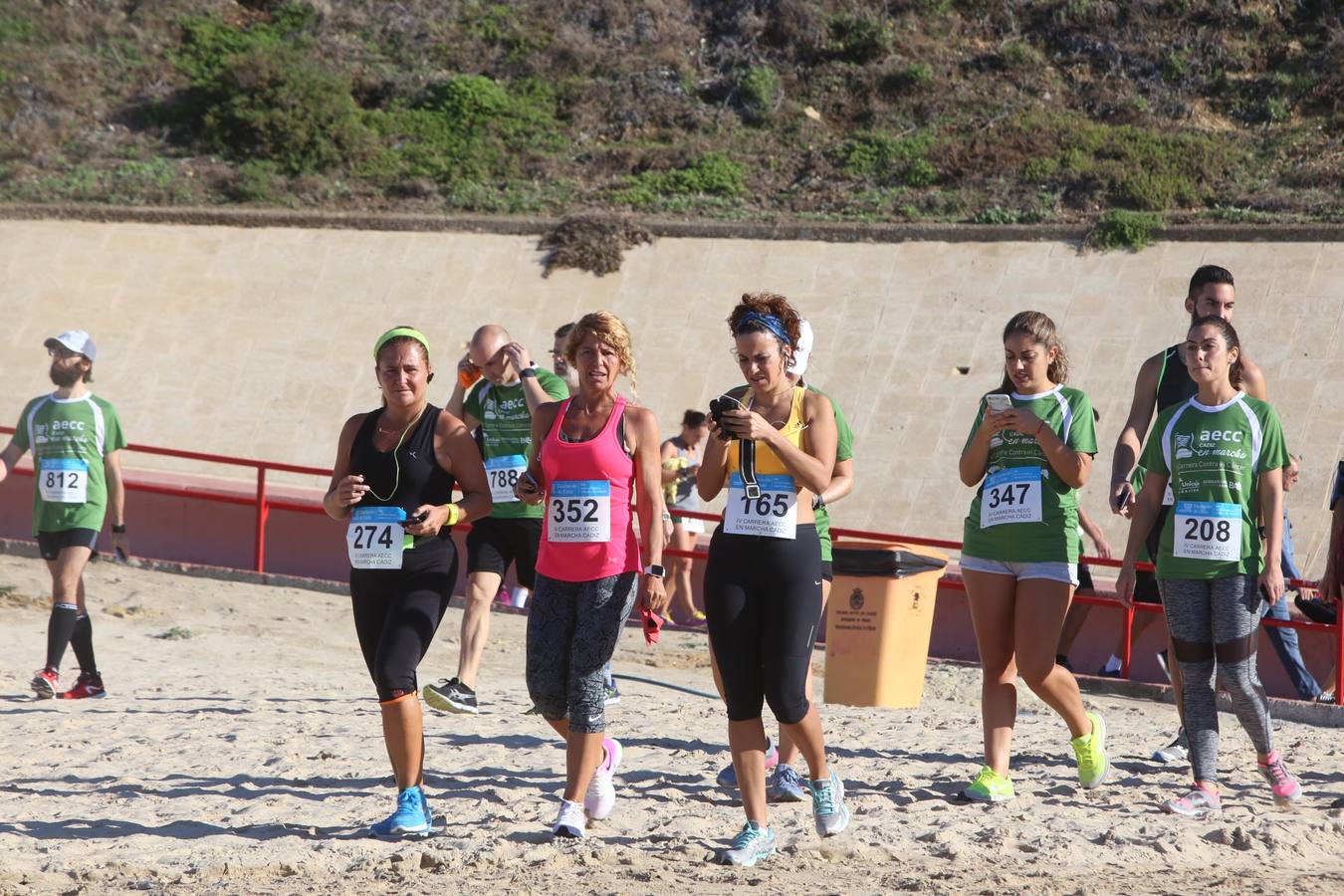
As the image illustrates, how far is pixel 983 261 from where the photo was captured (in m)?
20.3

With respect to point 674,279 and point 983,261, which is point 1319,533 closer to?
point 983,261

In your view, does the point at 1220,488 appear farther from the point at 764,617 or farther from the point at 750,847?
the point at 750,847

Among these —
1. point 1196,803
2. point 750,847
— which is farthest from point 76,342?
point 1196,803

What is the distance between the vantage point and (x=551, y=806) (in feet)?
20.6

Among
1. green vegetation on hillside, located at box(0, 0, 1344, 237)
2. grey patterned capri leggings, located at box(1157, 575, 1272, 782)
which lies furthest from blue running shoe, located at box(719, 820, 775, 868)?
green vegetation on hillside, located at box(0, 0, 1344, 237)

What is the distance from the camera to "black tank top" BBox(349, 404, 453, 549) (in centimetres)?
588

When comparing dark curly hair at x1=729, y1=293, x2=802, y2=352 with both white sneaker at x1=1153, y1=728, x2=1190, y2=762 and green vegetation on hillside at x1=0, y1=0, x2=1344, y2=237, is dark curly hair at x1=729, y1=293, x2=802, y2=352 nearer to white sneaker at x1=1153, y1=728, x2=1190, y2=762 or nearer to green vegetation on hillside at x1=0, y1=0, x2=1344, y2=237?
white sneaker at x1=1153, y1=728, x2=1190, y2=762

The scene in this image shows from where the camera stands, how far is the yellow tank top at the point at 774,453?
18.4 feet

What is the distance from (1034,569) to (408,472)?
257 cm

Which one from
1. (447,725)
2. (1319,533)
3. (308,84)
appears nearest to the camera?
(447,725)

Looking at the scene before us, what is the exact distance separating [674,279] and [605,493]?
15507 mm

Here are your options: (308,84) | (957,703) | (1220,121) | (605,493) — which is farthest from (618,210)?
(605,493)

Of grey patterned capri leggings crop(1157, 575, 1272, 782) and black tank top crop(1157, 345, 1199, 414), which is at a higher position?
black tank top crop(1157, 345, 1199, 414)

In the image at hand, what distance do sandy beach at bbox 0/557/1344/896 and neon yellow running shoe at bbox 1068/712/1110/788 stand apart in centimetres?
10
